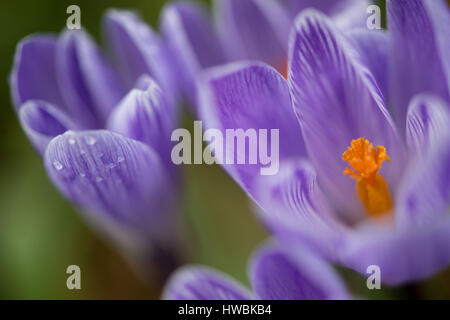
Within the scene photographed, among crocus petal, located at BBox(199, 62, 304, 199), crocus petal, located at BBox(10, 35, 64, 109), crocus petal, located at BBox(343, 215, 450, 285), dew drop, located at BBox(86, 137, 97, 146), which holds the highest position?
crocus petal, located at BBox(10, 35, 64, 109)

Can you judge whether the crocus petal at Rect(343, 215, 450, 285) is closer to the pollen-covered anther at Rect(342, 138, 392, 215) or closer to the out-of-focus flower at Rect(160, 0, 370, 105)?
the pollen-covered anther at Rect(342, 138, 392, 215)

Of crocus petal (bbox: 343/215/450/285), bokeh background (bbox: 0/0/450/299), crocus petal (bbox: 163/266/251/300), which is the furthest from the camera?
bokeh background (bbox: 0/0/450/299)

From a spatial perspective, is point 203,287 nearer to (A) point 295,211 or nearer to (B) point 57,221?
(A) point 295,211

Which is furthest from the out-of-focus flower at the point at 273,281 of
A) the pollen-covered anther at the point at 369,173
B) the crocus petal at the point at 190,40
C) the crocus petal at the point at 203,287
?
the crocus petal at the point at 190,40

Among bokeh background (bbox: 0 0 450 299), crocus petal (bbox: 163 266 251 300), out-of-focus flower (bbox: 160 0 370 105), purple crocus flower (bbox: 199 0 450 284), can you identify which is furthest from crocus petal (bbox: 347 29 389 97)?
bokeh background (bbox: 0 0 450 299)

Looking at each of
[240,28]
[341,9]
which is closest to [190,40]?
[240,28]
